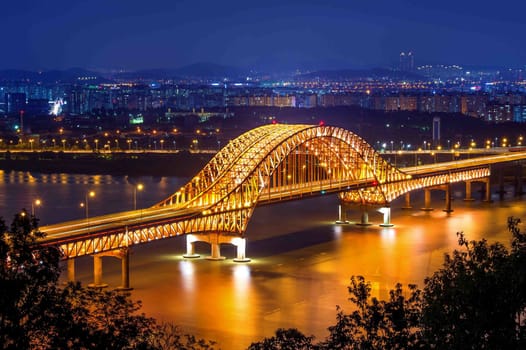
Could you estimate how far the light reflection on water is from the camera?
2953cm

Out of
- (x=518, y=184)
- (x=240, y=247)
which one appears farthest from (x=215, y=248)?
(x=518, y=184)

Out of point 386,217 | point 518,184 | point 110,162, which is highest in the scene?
point 110,162

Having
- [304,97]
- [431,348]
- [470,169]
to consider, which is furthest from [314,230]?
[304,97]

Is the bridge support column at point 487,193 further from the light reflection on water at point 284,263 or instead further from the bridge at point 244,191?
the light reflection on water at point 284,263

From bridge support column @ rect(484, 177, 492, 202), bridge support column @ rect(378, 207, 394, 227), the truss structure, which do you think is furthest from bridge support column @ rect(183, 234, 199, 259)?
bridge support column @ rect(484, 177, 492, 202)

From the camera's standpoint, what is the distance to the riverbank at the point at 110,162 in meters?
84.9

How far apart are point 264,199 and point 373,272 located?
25.8 ft

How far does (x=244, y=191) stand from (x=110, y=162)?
155ft

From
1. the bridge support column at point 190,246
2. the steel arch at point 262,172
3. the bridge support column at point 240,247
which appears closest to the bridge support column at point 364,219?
the steel arch at point 262,172

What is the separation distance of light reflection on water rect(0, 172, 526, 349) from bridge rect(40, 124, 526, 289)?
41.1 inches

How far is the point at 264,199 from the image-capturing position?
143ft

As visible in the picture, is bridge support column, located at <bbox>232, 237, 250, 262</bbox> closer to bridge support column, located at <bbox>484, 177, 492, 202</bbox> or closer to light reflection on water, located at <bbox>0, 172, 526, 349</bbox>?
light reflection on water, located at <bbox>0, 172, 526, 349</bbox>

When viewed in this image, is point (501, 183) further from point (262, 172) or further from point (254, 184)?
point (254, 184)

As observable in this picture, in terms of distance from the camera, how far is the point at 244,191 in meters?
42.3
